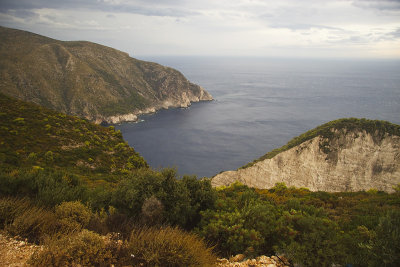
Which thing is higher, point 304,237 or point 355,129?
point 355,129

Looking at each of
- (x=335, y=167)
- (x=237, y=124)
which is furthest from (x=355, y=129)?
(x=237, y=124)

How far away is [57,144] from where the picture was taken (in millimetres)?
26438

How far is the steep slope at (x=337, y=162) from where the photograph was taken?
3791 cm

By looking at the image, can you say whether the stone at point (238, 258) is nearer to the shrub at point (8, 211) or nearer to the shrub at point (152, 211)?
the shrub at point (152, 211)

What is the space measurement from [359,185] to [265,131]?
48.3 meters

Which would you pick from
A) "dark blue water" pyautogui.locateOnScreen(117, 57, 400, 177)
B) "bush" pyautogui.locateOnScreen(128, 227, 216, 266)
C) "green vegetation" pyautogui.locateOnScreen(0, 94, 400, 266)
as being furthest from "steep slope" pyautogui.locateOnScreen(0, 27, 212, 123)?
"bush" pyautogui.locateOnScreen(128, 227, 216, 266)

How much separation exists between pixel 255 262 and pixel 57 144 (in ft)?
89.0

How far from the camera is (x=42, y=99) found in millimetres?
85312

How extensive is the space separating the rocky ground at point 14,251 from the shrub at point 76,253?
0.48m

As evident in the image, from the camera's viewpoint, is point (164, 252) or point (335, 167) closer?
point (164, 252)

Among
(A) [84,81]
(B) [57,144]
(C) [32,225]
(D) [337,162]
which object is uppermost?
(A) [84,81]

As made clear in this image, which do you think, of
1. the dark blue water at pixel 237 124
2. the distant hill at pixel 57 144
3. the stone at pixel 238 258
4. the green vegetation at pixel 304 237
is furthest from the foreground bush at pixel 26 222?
the dark blue water at pixel 237 124

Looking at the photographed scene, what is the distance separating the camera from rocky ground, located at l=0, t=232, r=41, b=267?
16.7ft

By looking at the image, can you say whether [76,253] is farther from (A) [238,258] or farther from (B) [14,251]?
(A) [238,258]
